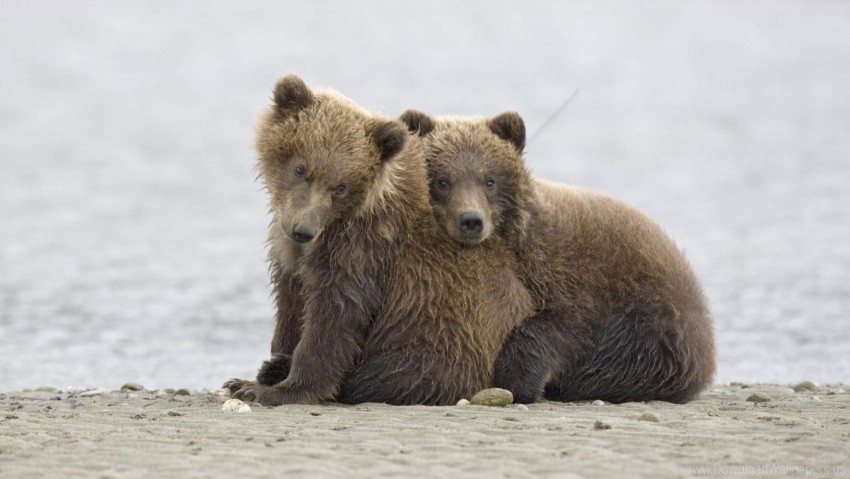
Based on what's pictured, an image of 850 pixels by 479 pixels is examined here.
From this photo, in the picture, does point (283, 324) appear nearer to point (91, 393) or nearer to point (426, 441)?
point (91, 393)

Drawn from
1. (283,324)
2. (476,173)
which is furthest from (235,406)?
(476,173)

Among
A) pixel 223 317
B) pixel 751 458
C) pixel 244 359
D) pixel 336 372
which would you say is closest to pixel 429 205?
pixel 336 372

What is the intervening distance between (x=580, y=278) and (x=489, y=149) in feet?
3.40

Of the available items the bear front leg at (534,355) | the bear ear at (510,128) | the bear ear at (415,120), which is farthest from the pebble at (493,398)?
the bear ear at (415,120)

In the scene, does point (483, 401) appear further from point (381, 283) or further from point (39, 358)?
point (39, 358)

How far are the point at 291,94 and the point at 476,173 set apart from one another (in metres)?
1.32

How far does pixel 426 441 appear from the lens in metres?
6.57

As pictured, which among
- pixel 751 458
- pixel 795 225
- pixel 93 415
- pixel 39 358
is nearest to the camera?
pixel 751 458

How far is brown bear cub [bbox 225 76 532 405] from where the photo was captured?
25.7 feet

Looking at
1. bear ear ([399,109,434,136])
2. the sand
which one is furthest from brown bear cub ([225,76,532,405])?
bear ear ([399,109,434,136])

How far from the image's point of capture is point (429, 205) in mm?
8406

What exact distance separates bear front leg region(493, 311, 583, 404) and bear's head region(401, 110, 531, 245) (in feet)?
2.03

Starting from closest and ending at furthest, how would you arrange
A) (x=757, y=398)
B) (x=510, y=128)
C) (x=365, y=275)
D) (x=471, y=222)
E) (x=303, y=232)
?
(x=303, y=232)
(x=365, y=275)
(x=471, y=222)
(x=757, y=398)
(x=510, y=128)

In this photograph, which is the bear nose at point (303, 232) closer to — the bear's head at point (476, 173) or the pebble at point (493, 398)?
the bear's head at point (476, 173)
